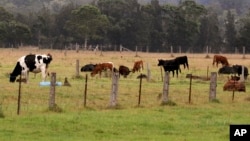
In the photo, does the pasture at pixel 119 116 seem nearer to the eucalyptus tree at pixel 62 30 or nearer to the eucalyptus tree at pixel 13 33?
the eucalyptus tree at pixel 13 33

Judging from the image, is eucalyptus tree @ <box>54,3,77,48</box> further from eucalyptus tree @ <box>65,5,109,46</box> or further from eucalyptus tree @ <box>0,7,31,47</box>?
eucalyptus tree @ <box>0,7,31,47</box>

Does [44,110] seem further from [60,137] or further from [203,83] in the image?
[203,83]

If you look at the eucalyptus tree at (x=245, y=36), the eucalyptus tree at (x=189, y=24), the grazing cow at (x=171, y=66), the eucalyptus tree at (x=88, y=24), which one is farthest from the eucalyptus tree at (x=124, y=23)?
the grazing cow at (x=171, y=66)

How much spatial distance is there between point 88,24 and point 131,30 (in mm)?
8588

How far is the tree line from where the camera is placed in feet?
330

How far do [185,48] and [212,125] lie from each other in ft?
282

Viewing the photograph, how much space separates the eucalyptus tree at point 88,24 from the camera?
100000 mm

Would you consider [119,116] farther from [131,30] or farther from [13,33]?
[131,30]

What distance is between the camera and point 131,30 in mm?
104625

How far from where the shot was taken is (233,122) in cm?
1886

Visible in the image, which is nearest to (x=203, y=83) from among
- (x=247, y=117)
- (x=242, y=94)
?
(x=242, y=94)

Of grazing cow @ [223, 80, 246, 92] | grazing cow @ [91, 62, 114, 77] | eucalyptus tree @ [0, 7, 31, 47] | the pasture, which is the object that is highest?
eucalyptus tree @ [0, 7, 31, 47]

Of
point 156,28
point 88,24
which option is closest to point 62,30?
point 88,24

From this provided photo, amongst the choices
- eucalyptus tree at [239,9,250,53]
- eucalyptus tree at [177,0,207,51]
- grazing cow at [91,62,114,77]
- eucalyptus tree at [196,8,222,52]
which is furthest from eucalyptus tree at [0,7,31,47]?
grazing cow at [91,62,114,77]
